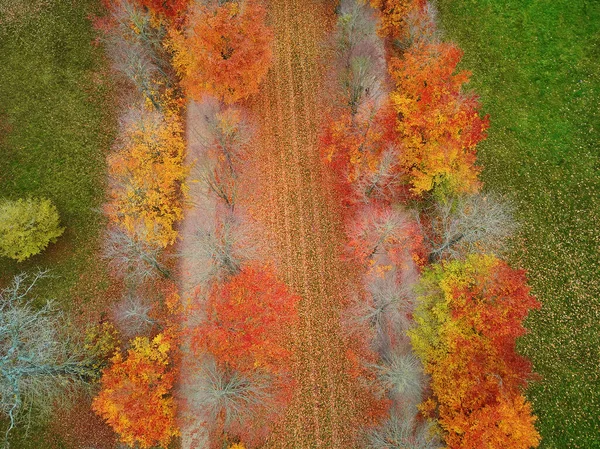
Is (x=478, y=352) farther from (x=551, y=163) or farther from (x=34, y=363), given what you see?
(x=34, y=363)

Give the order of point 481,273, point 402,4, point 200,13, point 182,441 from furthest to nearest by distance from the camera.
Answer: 1. point 402,4
2. point 200,13
3. point 182,441
4. point 481,273

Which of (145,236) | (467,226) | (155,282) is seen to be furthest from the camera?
(155,282)

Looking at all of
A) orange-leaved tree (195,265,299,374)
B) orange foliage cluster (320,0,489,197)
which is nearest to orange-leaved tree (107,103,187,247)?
orange-leaved tree (195,265,299,374)

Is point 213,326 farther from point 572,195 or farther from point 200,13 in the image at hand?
point 572,195

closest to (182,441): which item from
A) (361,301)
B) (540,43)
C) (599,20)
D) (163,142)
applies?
(361,301)

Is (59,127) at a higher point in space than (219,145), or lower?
lower

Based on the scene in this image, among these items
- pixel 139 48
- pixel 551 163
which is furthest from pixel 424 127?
pixel 139 48
